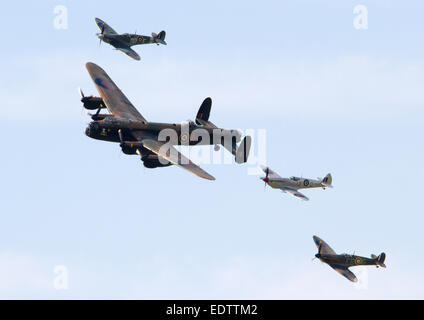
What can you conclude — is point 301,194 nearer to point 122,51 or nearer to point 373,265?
point 373,265

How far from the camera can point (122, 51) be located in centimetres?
9656

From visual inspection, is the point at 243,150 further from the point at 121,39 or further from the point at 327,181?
the point at 121,39

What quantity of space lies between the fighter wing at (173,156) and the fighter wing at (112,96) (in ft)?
19.9

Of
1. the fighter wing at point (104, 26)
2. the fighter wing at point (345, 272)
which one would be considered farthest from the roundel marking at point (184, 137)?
the fighter wing at point (104, 26)

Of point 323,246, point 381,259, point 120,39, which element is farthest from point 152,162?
point 120,39

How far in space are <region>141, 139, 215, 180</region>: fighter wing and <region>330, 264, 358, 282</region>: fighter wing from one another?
16.1m

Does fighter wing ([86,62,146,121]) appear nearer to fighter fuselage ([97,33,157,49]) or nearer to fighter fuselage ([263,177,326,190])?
fighter fuselage ([97,33,157,49])

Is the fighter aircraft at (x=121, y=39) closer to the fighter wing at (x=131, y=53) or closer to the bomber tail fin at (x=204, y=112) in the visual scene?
the fighter wing at (x=131, y=53)

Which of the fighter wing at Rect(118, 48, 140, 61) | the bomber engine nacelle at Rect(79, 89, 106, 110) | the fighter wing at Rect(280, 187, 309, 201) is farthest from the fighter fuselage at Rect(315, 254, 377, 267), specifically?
the fighter wing at Rect(118, 48, 140, 61)

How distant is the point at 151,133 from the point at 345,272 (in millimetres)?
22383

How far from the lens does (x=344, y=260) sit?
76.6 meters

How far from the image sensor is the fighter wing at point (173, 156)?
228ft

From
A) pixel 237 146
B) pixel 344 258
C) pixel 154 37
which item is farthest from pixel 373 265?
pixel 154 37

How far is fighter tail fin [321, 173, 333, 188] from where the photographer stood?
82438 millimetres
